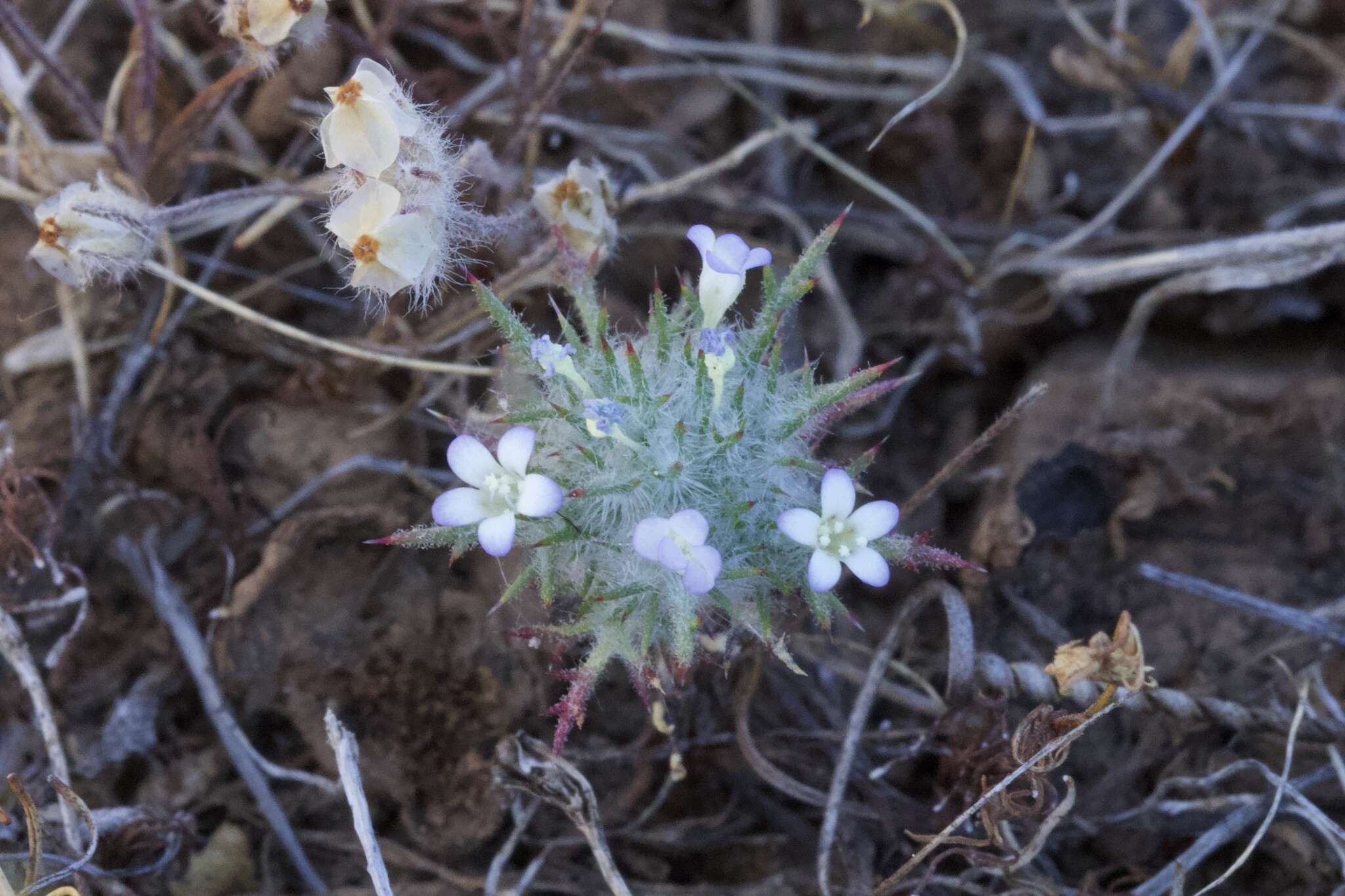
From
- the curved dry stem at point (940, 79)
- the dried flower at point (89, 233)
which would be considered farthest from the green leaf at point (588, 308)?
the dried flower at point (89, 233)

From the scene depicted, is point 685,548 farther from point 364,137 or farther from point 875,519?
point 364,137

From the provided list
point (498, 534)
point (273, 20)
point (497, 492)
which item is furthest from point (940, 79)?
point (498, 534)

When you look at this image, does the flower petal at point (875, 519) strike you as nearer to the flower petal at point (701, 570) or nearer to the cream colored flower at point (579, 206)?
the flower petal at point (701, 570)

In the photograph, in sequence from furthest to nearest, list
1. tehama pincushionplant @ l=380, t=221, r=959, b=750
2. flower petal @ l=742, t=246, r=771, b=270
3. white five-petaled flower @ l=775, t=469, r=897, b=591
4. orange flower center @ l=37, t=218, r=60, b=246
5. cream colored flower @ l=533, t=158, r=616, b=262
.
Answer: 1. cream colored flower @ l=533, t=158, r=616, b=262
2. orange flower center @ l=37, t=218, r=60, b=246
3. flower petal @ l=742, t=246, r=771, b=270
4. tehama pincushionplant @ l=380, t=221, r=959, b=750
5. white five-petaled flower @ l=775, t=469, r=897, b=591

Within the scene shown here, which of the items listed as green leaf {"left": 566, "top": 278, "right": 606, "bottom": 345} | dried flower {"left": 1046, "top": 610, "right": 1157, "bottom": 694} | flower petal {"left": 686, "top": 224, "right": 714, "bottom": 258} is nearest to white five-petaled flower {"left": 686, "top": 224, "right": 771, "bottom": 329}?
flower petal {"left": 686, "top": 224, "right": 714, "bottom": 258}

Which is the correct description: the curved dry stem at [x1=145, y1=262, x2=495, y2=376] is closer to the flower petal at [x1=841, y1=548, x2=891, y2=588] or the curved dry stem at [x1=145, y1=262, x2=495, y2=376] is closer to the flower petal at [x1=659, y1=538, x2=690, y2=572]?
the flower petal at [x1=659, y1=538, x2=690, y2=572]

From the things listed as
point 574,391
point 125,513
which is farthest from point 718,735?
point 125,513
